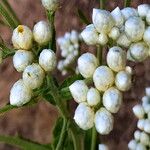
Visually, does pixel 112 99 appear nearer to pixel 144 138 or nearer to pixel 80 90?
pixel 80 90

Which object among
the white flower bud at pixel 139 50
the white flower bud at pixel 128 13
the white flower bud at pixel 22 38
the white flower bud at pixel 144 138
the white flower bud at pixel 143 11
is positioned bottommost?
the white flower bud at pixel 144 138

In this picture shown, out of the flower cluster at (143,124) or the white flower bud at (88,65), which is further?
the flower cluster at (143,124)

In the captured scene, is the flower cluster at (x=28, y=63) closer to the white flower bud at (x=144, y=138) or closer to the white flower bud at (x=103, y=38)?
the white flower bud at (x=103, y=38)

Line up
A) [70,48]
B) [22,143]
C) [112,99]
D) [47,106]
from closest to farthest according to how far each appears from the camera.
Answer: [112,99] < [22,143] < [70,48] < [47,106]

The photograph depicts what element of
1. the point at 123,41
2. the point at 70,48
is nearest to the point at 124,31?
the point at 123,41

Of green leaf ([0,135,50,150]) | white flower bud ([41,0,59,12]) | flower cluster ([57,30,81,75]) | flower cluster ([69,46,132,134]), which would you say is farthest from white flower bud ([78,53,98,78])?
flower cluster ([57,30,81,75])

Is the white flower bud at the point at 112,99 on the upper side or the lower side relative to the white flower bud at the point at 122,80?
lower

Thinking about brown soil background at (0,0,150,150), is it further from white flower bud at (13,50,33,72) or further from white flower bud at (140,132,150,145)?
white flower bud at (13,50,33,72)

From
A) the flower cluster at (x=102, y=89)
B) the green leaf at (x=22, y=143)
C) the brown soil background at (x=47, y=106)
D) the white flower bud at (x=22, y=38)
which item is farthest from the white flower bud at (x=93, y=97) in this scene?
the brown soil background at (x=47, y=106)
